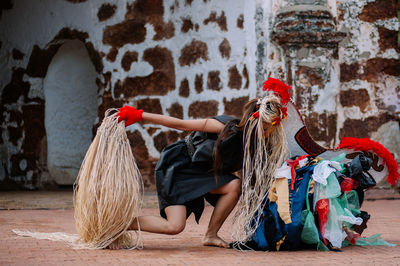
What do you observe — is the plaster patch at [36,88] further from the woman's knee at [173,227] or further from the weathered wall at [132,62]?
the woman's knee at [173,227]

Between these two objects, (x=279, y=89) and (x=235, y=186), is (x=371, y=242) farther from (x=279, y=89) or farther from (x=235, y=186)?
(x=279, y=89)

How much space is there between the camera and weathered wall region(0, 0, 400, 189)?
5.62 m

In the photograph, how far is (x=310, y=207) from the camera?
10.9ft

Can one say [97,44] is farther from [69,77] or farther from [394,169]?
[394,169]

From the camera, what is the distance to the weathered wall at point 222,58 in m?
5.62

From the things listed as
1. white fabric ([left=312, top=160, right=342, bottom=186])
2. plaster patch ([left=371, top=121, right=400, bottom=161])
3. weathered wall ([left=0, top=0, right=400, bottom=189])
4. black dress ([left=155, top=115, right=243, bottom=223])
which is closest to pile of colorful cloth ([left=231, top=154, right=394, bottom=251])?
white fabric ([left=312, top=160, right=342, bottom=186])

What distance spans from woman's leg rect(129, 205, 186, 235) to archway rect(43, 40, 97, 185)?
459cm

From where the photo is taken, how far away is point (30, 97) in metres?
7.79

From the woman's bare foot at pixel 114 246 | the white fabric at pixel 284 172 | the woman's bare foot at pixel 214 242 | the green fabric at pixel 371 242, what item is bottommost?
the green fabric at pixel 371 242

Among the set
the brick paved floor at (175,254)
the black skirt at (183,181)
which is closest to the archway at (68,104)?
the brick paved floor at (175,254)

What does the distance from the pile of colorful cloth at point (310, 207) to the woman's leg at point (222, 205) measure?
0.15 metres

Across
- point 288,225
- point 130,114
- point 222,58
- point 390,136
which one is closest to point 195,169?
point 130,114

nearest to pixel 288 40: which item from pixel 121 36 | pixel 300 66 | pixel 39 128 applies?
pixel 300 66

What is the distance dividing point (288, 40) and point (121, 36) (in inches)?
88.1
